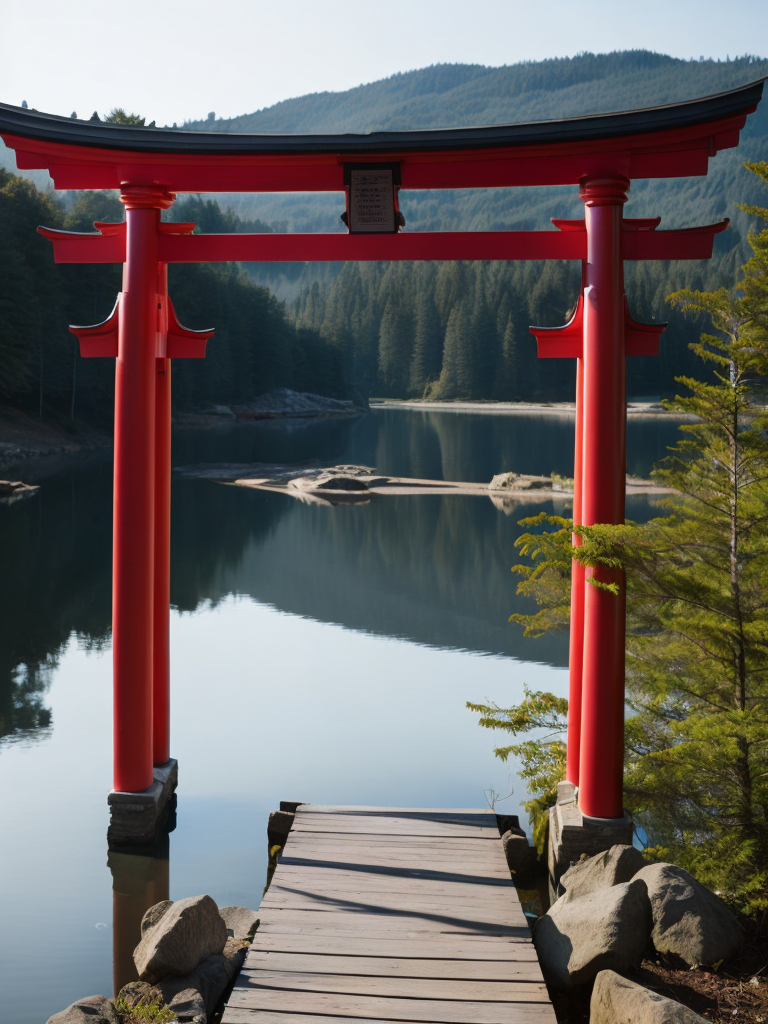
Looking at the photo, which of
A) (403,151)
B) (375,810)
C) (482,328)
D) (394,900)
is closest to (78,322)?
(403,151)

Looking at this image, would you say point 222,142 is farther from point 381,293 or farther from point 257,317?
point 381,293

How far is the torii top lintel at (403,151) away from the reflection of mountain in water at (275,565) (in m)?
4.48

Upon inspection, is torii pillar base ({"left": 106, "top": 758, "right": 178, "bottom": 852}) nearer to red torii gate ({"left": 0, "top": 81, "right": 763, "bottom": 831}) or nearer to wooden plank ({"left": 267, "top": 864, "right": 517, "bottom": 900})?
red torii gate ({"left": 0, "top": 81, "right": 763, "bottom": 831})

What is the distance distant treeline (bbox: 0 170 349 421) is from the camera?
3231 cm

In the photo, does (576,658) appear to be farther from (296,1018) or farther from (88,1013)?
(88,1013)

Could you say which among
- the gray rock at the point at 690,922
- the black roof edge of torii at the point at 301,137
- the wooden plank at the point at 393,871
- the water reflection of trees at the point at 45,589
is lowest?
the water reflection of trees at the point at 45,589

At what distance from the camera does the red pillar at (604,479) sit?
4922mm

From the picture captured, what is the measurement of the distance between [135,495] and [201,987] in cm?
249

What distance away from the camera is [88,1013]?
3.59 metres

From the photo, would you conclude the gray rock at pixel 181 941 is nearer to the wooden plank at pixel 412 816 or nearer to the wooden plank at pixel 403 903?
the wooden plank at pixel 403 903

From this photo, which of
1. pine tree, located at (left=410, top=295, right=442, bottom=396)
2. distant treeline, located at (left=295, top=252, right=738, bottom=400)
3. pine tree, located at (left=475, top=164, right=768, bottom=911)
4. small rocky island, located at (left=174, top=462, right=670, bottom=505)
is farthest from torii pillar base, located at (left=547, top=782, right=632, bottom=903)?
pine tree, located at (left=410, top=295, right=442, bottom=396)

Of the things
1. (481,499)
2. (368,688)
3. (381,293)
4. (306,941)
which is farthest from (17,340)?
(381,293)

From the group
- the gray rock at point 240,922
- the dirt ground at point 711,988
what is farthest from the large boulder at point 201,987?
the dirt ground at point 711,988

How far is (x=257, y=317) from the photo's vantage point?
59000mm
